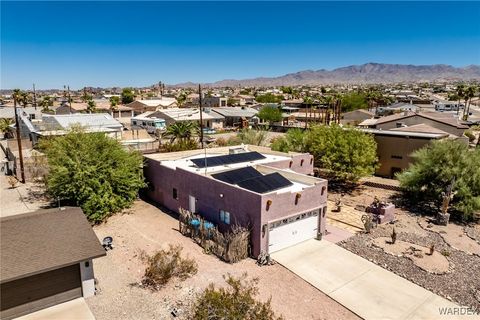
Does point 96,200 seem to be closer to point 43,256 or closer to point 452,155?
point 43,256

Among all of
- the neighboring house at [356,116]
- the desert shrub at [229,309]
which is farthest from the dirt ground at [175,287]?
the neighboring house at [356,116]

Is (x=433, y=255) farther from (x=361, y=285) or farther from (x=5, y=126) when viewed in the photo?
(x=5, y=126)

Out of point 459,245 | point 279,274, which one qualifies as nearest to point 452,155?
point 459,245

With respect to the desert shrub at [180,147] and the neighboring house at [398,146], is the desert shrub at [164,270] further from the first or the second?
the neighboring house at [398,146]

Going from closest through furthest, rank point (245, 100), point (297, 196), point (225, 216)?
point (297, 196) → point (225, 216) → point (245, 100)

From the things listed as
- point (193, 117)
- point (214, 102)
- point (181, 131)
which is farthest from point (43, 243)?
point (214, 102)

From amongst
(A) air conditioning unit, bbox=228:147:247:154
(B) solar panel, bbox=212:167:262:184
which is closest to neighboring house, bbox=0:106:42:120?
(A) air conditioning unit, bbox=228:147:247:154

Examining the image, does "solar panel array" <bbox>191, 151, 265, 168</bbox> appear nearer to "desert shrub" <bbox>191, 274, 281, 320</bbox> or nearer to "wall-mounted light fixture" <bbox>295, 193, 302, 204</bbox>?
"wall-mounted light fixture" <bbox>295, 193, 302, 204</bbox>
